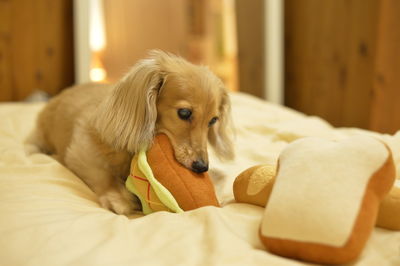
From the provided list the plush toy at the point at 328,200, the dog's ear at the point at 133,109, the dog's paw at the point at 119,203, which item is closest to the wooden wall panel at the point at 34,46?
the dog's ear at the point at 133,109

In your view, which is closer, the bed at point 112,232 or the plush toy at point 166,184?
the bed at point 112,232

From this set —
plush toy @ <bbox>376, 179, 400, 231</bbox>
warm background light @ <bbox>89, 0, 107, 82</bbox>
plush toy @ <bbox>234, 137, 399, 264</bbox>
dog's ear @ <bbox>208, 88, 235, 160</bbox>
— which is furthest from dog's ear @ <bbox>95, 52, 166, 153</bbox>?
warm background light @ <bbox>89, 0, 107, 82</bbox>

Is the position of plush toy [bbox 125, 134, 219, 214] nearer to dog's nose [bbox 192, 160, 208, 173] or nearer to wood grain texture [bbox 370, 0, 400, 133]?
dog's nose [bbox 192, 160, 208, 173]

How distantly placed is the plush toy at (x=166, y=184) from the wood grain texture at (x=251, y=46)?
10.3 feet

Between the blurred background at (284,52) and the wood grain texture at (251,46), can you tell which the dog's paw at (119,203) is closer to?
the blurred background at (284,52)

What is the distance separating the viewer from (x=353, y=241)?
780 millimetres

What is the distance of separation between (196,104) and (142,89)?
194mm

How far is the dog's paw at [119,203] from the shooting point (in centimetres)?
123

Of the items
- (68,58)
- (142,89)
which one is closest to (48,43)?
(68,58)

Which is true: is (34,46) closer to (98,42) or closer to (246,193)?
(98,42)

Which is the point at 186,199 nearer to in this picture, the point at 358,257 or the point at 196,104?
the point at 196,104

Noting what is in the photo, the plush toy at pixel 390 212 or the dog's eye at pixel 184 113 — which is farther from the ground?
the dog's eye at pixel 184 113

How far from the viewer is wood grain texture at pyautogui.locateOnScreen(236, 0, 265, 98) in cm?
426

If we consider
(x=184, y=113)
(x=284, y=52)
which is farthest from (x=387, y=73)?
(x=184, y=113)
